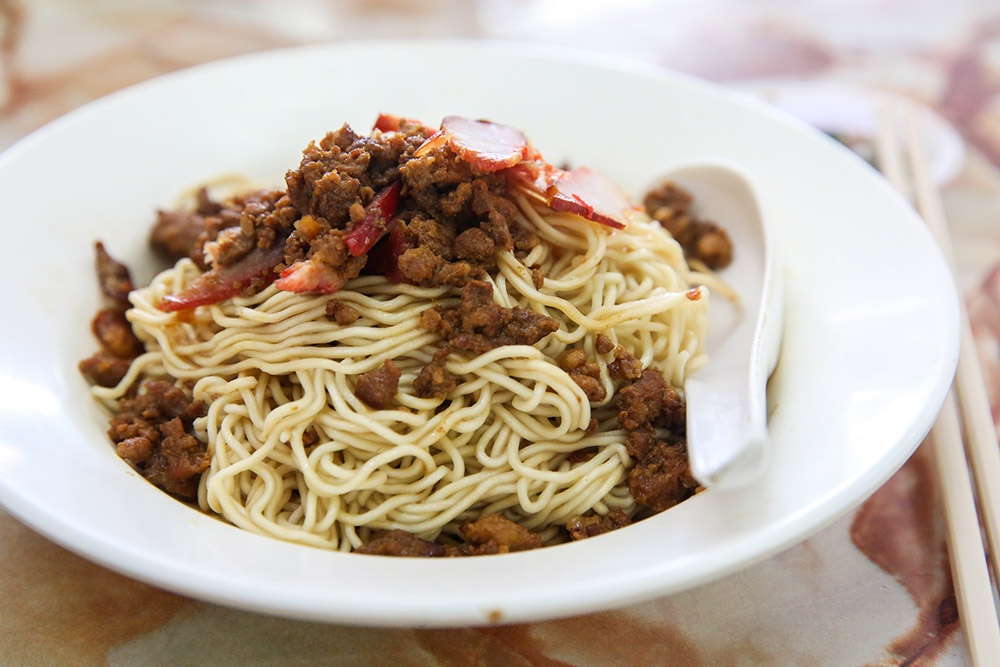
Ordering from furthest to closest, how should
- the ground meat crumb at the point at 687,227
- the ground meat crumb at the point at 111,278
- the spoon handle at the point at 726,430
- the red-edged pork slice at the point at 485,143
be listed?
1. the ground meat crumb at the point at 687,227
2. the ground meat crumb at the point at 111,278
3. the red-edged pork slice at the point at 485,143
4. the spoon handle at the point at 726,430

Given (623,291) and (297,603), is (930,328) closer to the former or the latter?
(623,291)

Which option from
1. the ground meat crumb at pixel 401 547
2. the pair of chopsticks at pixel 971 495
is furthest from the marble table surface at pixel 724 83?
the ground meat crumb at pixel 401 547

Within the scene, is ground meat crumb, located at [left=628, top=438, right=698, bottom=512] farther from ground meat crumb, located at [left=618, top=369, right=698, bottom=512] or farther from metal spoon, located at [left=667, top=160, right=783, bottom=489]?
metal spoon, located at [left=667, top=160, right=783, bottom=489]

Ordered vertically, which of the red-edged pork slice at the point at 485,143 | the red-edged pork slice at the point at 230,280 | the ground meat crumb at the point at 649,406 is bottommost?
the ground meat crumb at the point at 649,406

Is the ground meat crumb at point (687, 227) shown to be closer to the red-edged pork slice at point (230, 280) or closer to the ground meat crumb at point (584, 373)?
the ground meat crumb at point (584, 373)

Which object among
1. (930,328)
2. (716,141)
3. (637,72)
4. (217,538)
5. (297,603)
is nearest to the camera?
(297,603)

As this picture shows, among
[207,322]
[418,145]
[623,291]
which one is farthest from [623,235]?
[207,322]

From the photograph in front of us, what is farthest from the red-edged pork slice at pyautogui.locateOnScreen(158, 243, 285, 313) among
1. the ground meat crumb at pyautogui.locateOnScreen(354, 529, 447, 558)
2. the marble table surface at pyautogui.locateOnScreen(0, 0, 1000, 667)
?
the ground meat crumb at pyautogui.locateOnScreen(354, 529, 447, 558)

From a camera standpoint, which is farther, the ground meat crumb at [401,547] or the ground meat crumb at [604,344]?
the ground meat crumb at [604,344]

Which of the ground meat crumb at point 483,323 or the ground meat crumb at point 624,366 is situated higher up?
the ground meat crumb at point 483,323
